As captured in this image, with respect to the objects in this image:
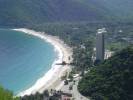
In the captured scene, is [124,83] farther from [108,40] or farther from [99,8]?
[99,8]

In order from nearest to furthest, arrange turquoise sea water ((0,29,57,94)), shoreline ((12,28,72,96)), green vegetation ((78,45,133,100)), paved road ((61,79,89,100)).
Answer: green vegetation ((78,45,133,100))
paved road ((61,79,89,100))
shoreline ((12,28,72,96))
turquoise sea water ((0,29,57,94))

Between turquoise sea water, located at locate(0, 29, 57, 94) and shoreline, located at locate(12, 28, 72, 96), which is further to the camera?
A: turquoise sea water, located at locate(0, 29, 57, 94)

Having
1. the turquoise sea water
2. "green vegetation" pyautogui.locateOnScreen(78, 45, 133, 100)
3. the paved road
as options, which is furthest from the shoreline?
"green vegetation" pyautogui.locateOnScreen(78, 45, 133, 100)

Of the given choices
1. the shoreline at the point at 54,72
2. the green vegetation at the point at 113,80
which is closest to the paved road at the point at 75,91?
the green vegetation at the point at 113,80

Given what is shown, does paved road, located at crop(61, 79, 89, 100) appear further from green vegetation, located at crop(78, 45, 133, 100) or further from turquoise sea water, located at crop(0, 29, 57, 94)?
turquoise sea water, located at crop(0, 29, 57, 94)

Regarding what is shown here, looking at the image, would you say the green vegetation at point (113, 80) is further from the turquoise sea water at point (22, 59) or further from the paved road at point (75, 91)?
the turquoise sea water at point (22, 59)
